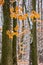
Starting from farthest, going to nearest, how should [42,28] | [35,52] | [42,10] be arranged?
[42,10] < [42,28] < [35,52]

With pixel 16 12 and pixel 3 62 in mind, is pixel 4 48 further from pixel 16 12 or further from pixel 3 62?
pixel 16 12

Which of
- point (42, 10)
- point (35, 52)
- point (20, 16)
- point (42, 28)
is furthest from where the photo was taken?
point (42, 10)

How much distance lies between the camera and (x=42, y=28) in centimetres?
1648

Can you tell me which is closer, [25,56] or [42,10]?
[25,56]

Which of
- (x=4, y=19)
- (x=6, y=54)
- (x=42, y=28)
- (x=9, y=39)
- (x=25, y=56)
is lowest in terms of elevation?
(x=25, y=56)

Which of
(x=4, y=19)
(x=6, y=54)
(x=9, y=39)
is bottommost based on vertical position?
(x=6, y=54)

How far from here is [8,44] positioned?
510cm

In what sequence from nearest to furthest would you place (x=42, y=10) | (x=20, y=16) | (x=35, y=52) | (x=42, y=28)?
1. (x=20, y=16)
2. (x=35, y=52)
3. (x=42, y=28)
4. (x=42, y=10)

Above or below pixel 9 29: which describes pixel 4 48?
below

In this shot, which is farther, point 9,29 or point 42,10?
point 42,10

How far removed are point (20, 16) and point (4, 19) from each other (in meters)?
0.51

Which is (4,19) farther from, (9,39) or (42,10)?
(42,10)

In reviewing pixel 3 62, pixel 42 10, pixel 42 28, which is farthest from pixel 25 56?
pixel 3 62

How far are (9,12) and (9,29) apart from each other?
0.45 metres
